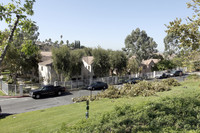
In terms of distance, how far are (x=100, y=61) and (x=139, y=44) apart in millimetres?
22084

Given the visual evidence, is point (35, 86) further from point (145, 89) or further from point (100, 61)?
point (145, 89)

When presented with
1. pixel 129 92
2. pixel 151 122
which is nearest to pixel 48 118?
pixel 151 122

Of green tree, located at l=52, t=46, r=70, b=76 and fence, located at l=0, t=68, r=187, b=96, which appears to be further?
green tree, located at l=52, t=46, r=70, b=76

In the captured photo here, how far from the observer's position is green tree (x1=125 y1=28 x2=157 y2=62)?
46.3 meters

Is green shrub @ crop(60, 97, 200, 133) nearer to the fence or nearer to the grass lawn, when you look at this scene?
the grass lawn

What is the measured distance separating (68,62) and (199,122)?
829 inches

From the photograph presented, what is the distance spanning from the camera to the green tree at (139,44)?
46312mm

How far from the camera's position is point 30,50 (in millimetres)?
6875

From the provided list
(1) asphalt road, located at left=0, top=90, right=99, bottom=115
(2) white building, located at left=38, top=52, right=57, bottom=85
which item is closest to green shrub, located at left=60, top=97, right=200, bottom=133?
(1) asphalt road, located at left=0, top=90, right=99, bottom=115

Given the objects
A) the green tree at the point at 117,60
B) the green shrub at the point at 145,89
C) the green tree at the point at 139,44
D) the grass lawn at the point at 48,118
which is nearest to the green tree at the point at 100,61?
the green tree at the point at 117,60

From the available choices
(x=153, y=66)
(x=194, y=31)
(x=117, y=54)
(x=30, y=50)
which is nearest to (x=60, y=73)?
(x=117, y=54)

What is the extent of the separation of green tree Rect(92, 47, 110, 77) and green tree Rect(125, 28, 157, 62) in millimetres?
19175

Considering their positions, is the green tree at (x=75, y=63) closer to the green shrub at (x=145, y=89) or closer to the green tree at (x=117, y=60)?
the green tree at (x=117, y=60)

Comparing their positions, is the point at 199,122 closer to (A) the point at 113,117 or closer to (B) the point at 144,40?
(A) the point at 113,117
